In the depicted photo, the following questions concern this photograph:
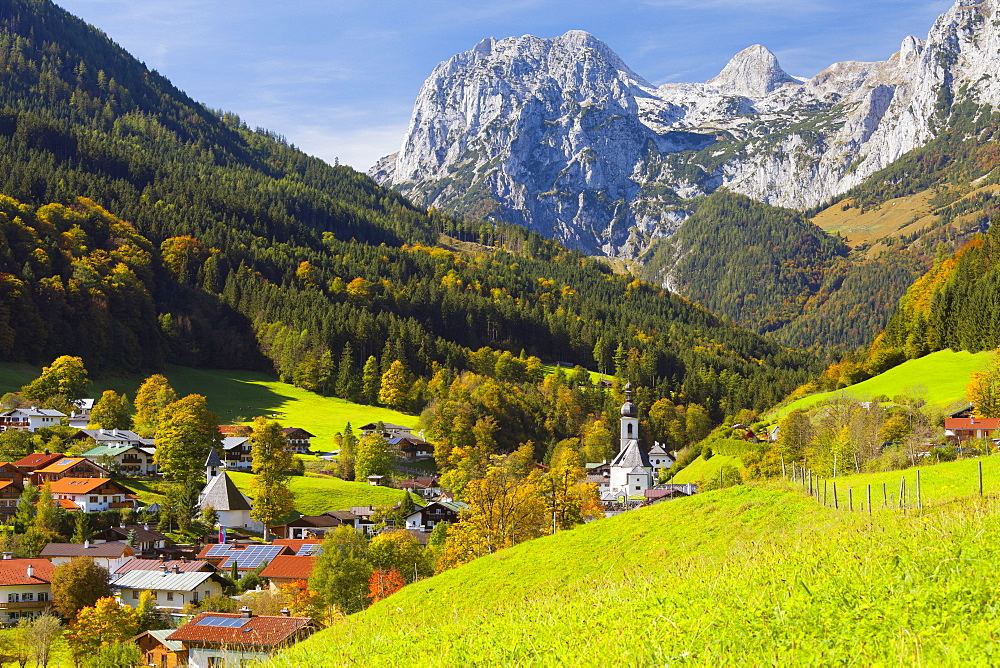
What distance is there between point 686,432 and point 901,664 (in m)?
141

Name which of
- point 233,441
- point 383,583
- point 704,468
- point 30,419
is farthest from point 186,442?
point 704,468

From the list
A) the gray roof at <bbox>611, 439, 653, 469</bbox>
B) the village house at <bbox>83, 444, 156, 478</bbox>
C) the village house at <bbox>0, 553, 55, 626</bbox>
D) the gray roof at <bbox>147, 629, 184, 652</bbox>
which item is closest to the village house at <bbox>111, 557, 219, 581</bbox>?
the village house at <bbox>0, 553, 55, 626</bbox>

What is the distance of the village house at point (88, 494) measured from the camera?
230 feet

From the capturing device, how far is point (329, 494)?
3307 inches

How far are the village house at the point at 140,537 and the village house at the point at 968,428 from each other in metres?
61.6

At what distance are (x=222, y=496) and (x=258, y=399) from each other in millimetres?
48700

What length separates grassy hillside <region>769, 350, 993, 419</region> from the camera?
3563 inches

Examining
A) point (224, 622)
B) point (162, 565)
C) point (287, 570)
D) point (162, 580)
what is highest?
point (224, 622)

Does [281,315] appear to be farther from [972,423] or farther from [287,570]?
[972,423]

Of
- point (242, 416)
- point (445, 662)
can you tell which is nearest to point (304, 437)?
point (242, 416)

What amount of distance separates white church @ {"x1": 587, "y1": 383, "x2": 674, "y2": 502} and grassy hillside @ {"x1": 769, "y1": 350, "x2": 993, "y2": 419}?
58.7 ft

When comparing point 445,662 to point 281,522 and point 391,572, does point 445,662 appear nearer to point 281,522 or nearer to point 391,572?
point 391,572

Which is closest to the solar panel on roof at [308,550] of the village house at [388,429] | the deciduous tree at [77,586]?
the deciduous tree at [77,586]

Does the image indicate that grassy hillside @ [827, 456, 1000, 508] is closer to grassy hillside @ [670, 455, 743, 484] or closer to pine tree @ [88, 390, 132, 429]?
grassy hillside @ [670, 455, 743, 484]
